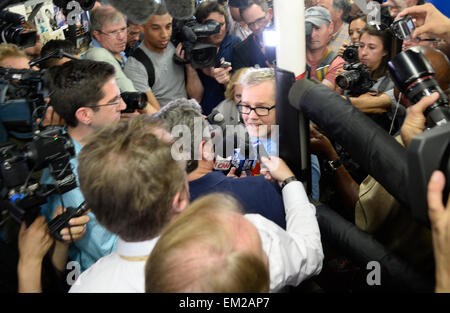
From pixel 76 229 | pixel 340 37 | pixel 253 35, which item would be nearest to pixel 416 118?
pixel 76 229

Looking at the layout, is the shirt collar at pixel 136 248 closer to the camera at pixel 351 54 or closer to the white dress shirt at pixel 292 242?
the white dress shirt at pixel 292 242

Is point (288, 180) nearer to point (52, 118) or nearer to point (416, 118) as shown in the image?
point (416, 118)

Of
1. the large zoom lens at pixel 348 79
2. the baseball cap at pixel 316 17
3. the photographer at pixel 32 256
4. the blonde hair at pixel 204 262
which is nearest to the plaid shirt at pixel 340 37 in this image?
the baseball cap at pixel 316 17

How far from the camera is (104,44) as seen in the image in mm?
2342

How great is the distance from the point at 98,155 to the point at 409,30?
129cm

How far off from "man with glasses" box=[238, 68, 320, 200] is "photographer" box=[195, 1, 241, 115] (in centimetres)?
77

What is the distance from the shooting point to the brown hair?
3.15 feet

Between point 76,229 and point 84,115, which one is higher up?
point 84,115

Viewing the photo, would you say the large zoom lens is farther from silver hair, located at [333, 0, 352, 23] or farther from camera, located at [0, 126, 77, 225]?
silver hair, located at [333, 0, 352, 23]

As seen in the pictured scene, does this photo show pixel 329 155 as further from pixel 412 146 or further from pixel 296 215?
pixel 412 146

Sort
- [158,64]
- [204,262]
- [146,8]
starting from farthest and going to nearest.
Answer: [158,64] → [146,8] → [204,262]

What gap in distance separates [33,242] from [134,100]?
90cm

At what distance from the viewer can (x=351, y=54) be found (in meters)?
2.31
